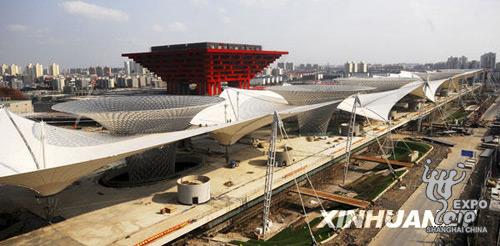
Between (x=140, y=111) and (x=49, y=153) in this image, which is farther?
(x=140, y=111)

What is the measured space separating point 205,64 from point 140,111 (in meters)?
69.6

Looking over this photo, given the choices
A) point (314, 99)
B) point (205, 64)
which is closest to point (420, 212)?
point (314, 99)

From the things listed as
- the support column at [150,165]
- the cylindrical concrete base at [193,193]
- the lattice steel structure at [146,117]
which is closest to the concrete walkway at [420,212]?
the cylindrical concrete base at [193,193]

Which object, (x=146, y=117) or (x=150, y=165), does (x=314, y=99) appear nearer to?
(x=150, y=165)

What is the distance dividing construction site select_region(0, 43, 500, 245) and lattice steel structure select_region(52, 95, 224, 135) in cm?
15

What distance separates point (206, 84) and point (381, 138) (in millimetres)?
55953

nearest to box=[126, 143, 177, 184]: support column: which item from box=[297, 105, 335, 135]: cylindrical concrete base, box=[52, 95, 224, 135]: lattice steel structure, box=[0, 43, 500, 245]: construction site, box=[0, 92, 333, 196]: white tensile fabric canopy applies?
box=[0, 43, 500, 245]: construction site

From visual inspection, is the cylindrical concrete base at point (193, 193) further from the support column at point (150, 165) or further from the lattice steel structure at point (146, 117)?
the support column at point (150, 165)

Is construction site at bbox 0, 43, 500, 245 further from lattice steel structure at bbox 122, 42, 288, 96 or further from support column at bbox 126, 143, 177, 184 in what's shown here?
lattice steel structure at bbox 122, 42, 288, 96

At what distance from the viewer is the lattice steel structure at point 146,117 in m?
39.2

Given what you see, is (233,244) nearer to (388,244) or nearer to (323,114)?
(388,244)

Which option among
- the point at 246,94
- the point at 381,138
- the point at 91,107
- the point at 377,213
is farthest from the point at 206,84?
the point at 377,213

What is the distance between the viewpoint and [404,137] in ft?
243

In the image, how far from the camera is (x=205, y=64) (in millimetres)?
106375
